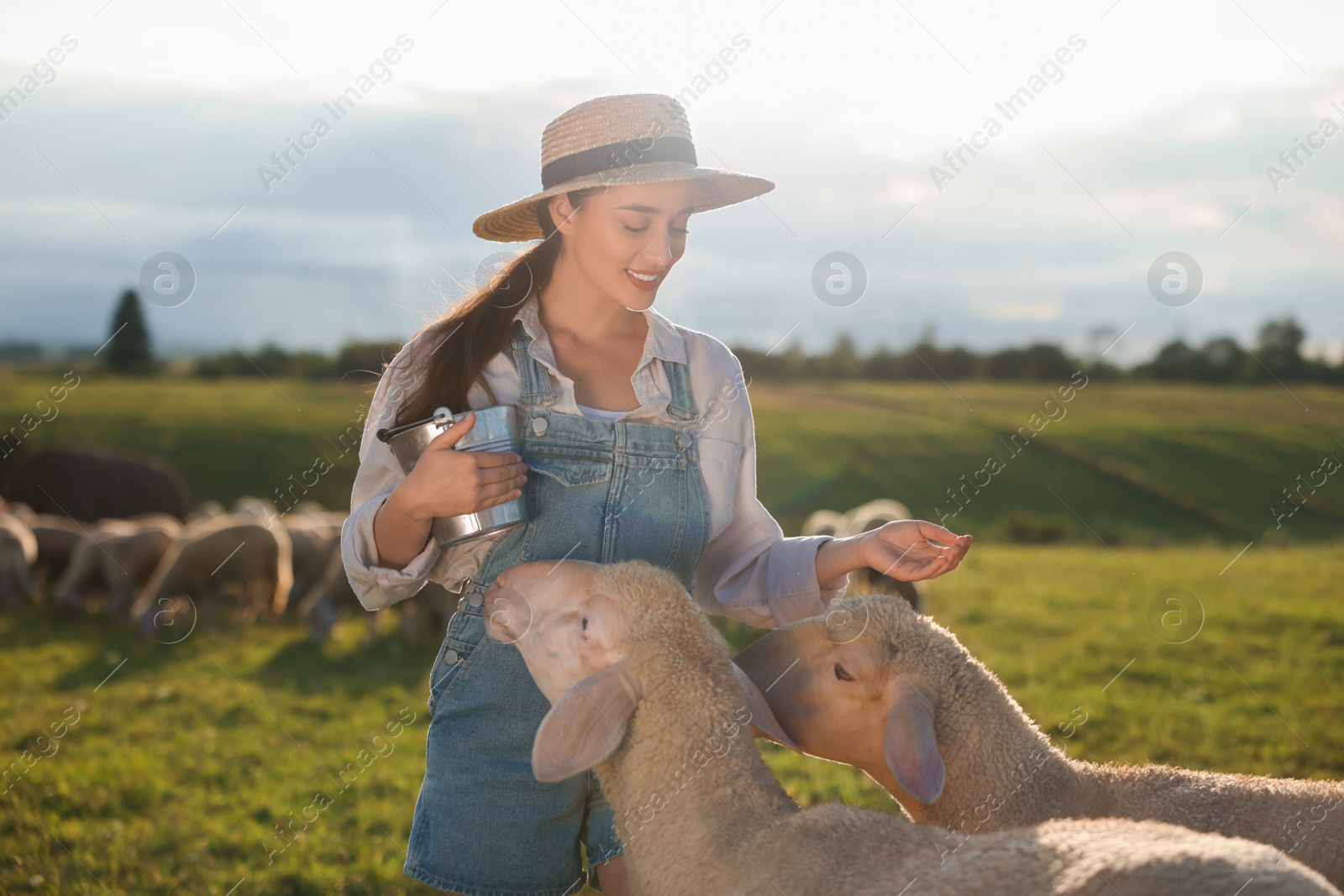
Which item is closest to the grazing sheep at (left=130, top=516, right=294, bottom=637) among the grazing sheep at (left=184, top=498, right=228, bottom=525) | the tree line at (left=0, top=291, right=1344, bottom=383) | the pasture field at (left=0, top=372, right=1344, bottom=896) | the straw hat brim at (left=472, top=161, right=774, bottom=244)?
the pasture field at (left=0, top=372, right=1344, bottom=896)

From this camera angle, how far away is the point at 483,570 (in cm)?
311

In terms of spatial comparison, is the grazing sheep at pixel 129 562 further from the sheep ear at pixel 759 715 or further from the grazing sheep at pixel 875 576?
the sheep ear at pixel 759 715

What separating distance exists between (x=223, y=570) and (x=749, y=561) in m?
11.1

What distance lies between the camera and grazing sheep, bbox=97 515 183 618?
1328 centimetres

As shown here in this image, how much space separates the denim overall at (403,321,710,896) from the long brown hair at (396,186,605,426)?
0.11 meters

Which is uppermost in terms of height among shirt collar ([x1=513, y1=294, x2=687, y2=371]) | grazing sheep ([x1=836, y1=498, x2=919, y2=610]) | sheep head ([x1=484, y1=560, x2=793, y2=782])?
shirt collar ([x1=513, y1=294, x2=687, y2=371])

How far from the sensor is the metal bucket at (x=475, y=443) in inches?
110

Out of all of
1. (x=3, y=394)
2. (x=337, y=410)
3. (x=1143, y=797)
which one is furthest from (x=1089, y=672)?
(x=3, y=394)

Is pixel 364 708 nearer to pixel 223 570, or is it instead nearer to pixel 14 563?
pixel 223 570

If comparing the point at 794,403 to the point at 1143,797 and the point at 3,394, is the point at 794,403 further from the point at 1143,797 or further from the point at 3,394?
the point at 1143,797

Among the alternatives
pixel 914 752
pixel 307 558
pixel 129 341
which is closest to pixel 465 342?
pixel 914 752

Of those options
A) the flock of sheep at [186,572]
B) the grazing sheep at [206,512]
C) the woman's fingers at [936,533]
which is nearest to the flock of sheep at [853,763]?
the woman's fingers at [936,533]

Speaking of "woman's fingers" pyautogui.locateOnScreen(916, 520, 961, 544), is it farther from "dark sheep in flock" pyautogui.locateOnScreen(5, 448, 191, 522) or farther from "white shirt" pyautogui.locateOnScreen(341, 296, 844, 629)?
"dark sheep in flock" pyautogui.locateOnScreen(5, 448, 191, 522)

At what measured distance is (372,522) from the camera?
2902 mm
